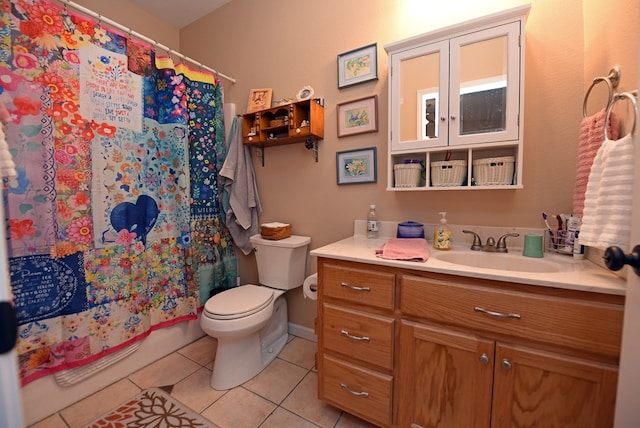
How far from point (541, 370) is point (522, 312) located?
0.64 feet

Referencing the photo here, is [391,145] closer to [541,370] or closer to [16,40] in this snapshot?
[541,370]

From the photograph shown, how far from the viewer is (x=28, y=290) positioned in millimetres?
1180

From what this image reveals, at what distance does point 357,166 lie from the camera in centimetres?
163

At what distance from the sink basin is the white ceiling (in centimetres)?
261

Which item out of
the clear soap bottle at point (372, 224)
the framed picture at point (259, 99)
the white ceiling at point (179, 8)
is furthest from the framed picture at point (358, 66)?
the white ceiling at point (179, 8)

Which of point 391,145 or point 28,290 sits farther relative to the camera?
point 391,145

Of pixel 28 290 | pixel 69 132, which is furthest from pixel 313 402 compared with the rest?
pixel 69 132

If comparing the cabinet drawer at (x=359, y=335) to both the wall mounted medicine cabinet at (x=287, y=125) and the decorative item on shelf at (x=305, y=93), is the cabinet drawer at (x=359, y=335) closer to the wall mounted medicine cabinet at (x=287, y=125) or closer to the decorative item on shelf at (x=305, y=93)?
the wall mounted medicine cabinet at (x=287, y=125)

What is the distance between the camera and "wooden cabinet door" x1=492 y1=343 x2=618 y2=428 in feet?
2.48

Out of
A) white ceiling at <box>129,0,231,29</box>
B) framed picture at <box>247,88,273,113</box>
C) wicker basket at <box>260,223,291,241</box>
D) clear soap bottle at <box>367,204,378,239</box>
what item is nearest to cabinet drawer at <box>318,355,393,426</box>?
clear soap bottle at <box>367,204,378,239</box>

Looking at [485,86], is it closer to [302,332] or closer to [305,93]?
[305,93]

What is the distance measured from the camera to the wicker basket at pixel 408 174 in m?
1.36

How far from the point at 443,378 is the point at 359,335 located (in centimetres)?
35

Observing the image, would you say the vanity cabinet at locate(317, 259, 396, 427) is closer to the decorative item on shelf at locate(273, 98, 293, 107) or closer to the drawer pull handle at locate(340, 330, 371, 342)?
the drawer pull handle at locate(340, 330, 371, 342)
